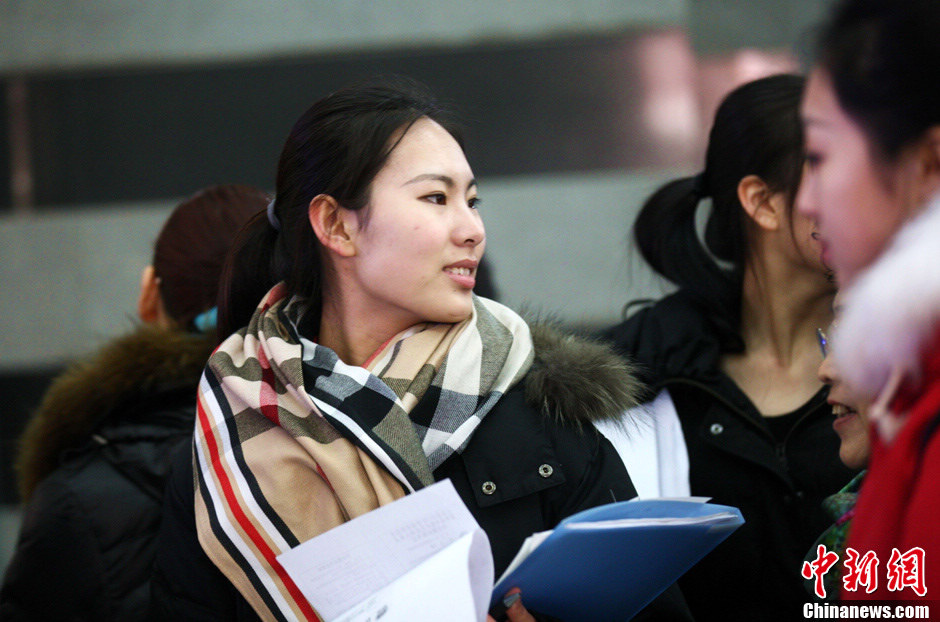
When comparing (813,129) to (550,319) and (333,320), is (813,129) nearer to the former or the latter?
(550,319)

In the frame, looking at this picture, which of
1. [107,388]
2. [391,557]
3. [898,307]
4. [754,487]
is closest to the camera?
[898,307]

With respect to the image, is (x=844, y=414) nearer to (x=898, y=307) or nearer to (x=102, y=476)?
(x=898, y=307)

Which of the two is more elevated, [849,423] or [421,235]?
[421,235]

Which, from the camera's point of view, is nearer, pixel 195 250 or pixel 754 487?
pixel 754 487

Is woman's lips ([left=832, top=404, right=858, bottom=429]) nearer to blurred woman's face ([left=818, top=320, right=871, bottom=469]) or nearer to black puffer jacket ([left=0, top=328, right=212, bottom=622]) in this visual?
blurred woman's face ([left=818, top=320, right=871, bottom=469])

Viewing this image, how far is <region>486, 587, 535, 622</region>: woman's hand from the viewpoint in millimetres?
1618

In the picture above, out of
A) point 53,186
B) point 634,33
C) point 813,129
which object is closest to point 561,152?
point 634,33

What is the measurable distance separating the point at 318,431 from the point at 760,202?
1.19 meters

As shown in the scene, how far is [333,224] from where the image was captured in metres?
2.14

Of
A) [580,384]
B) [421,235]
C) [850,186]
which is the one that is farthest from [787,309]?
[850,186]

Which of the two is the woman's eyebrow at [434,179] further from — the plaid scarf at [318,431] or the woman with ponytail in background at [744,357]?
the woman with ponytail in background at [744,357]

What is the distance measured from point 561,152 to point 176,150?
2.22 metres

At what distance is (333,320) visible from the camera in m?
2.22

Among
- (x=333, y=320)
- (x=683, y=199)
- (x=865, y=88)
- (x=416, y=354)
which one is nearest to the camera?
(x=865, y=88)
